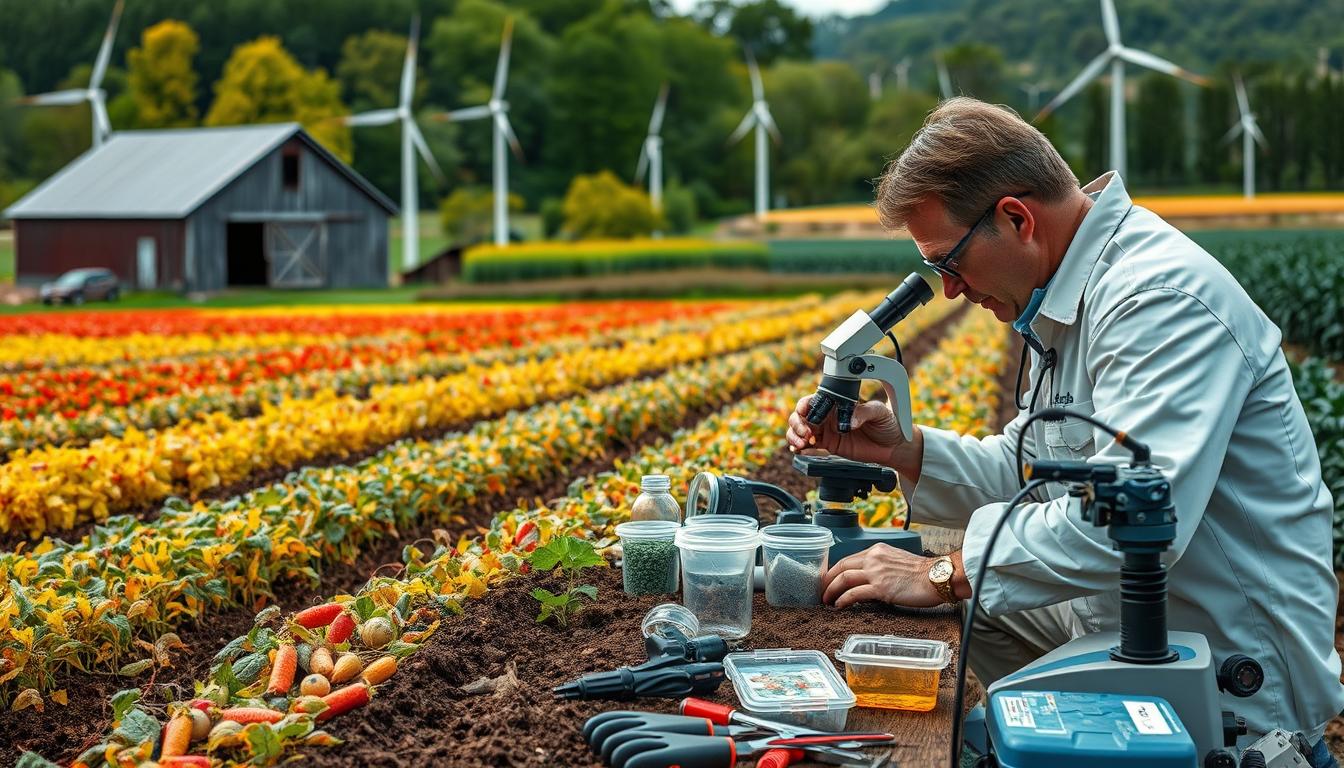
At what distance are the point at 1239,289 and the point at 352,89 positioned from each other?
50.9 metres

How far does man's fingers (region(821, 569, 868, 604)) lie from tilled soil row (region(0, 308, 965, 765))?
793mm

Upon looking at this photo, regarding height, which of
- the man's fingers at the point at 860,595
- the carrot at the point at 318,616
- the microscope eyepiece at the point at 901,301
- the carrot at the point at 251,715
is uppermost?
the microscope eyepiece at the point at 901,301

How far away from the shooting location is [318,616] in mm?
3457

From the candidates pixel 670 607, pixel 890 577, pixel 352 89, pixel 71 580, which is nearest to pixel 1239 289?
pixel 890 577

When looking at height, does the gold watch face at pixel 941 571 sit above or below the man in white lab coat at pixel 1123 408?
below

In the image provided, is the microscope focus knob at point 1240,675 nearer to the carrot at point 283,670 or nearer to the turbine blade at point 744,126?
the carrot at point 283,670

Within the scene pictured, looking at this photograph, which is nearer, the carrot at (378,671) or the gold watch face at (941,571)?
the carrot at (378,671)

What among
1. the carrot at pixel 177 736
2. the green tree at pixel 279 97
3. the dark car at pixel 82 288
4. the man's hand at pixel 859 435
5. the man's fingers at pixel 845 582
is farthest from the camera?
the green tree at pixel 279 97

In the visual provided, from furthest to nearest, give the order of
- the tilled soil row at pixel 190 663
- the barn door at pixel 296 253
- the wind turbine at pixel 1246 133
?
the wind turbine at pixel 1246 133 < the barn door at pixel 296 253 < the tilled soil row at pixel 190 663

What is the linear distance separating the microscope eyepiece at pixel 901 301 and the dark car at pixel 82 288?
3098 cm

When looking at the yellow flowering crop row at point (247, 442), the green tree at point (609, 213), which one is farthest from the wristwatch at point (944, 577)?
the green tree at point (609, 213)

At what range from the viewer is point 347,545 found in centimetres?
578

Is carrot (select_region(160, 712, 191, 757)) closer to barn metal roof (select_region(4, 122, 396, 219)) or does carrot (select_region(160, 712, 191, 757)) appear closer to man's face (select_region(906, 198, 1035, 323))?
man's face (select_region(906, 198, 1035, 323))

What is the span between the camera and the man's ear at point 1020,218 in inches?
120
